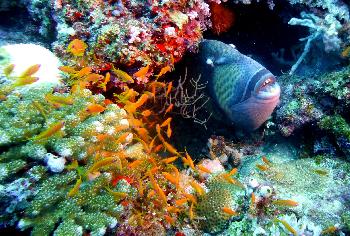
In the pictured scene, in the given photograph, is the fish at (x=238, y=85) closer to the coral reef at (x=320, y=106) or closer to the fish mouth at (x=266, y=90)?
the fish mouth at (x=266, y=90)

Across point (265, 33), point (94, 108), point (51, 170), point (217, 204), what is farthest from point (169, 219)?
point (265, 33)

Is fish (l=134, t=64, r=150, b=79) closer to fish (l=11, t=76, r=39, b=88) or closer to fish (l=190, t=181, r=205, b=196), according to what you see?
fish (l=11, t=76, r=39, b=88)

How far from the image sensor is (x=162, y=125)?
384 centimetres

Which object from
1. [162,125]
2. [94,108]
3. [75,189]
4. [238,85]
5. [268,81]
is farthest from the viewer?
[238,85]

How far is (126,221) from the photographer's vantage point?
10.8 feet

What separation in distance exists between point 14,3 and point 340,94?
5.80 meters

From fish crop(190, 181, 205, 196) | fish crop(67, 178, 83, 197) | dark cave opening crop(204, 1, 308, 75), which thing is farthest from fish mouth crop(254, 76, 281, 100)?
fish crop(67, 178, 83, 197)

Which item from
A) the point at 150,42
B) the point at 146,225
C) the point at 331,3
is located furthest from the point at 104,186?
the point at 331,3

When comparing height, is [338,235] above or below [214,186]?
above

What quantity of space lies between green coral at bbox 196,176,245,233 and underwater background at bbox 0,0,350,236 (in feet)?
0.04

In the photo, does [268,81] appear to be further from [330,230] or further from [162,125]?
[330,230]

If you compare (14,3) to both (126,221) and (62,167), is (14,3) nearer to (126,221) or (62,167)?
(62,167)

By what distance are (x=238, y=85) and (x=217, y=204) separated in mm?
1705

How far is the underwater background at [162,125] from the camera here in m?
3.08
